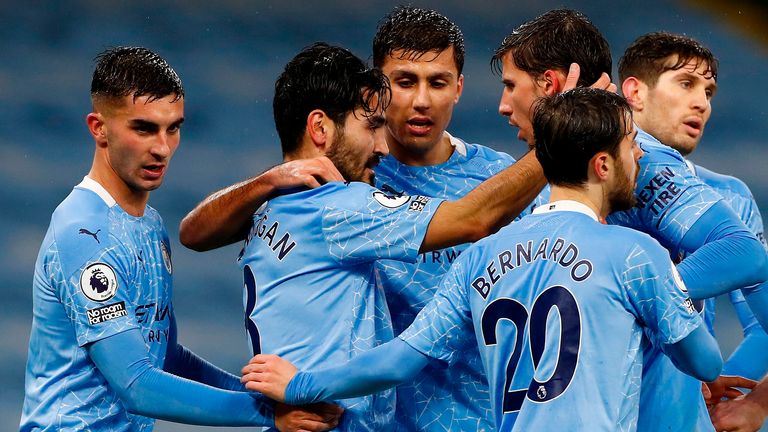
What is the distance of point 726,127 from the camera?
805 cm

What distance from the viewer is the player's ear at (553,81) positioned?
3953 mm

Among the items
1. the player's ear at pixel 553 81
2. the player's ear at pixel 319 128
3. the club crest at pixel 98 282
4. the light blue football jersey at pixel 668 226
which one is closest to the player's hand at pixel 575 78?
the player's ear at pixel 553 81

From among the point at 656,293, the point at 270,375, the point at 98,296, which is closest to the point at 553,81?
the point at 656,293

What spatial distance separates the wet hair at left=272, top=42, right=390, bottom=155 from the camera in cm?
367

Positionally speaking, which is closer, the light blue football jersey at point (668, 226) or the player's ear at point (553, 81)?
the light blue football jersey at point (668, 226)

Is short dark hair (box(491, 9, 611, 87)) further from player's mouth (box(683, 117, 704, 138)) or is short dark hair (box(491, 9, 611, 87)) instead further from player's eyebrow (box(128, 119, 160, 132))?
player's eyebrow (box(128, 119, 160, 132))

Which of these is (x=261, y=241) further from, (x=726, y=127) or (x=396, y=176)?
(x=726, y=127)

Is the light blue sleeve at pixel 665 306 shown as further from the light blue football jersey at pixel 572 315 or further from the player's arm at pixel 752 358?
the player's arm at pixel 752 358

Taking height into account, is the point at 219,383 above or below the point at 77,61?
below

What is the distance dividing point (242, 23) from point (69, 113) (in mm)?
1331

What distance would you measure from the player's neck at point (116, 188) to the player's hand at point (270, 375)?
0.83 m

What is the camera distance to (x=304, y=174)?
11.6 feet

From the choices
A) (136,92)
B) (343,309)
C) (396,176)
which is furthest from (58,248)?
(396,176)

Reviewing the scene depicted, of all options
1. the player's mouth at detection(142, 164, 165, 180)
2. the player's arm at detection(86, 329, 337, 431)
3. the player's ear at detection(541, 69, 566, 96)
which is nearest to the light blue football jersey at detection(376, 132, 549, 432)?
the player's ear at detection(541, 69, 566, 96)
